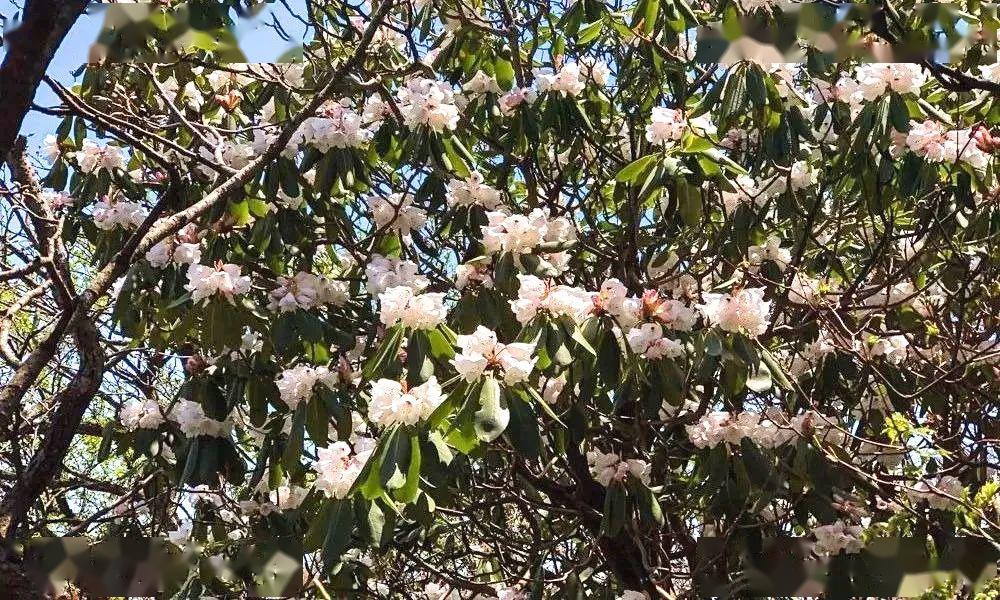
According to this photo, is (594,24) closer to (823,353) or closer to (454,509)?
(823,353)

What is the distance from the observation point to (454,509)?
328 cm

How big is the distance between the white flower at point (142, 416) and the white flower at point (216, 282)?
0.53 m

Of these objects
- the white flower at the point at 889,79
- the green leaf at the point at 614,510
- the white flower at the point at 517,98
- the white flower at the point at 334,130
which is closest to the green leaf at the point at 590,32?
the white flower at the point at 517,98

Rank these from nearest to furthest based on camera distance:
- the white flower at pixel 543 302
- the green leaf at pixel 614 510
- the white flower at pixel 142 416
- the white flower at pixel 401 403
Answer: the white flower at pixel 401 403 < the white flower at pixel 543 302 < the green leaf at pixel 614 510 < the white flower at pixel 142 416

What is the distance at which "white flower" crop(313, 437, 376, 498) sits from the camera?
2.27 m

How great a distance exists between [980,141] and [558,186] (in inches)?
56.8

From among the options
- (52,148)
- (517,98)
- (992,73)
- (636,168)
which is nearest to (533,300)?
(636,168)

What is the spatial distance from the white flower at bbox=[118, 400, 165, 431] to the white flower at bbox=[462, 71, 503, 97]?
4.79ft

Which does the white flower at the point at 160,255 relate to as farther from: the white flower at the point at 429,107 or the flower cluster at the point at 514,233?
the flower cluster at the point at 514,233

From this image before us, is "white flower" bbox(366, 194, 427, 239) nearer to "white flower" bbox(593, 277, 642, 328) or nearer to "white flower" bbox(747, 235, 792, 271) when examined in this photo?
"white flower" bbox(593, 277, 642, 328)

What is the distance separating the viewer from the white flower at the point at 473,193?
10.3ft

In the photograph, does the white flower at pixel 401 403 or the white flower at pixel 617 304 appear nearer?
the white flower at pixel 401 403

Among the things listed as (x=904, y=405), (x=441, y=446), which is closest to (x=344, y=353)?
(x=441, y=446)

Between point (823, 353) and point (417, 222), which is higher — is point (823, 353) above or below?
below
